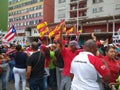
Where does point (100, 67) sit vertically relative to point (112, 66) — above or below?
above

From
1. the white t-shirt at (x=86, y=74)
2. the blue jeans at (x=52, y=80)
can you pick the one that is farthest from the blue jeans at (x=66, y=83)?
the white t-shirt at (x=86, y=74)

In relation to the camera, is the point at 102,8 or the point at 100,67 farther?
the point at 102,8

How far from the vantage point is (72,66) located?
5297 mm

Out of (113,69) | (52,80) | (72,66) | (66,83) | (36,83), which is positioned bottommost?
(52,80)

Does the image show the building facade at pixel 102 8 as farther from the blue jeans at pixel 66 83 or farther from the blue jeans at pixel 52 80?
the blue jeans at pixel 66 83

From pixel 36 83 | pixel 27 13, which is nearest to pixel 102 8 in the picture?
pixel 27 13

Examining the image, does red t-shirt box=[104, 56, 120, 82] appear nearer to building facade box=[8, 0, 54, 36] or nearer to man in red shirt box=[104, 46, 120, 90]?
Result: man in red shirt box=[104, 46, 120, 90]

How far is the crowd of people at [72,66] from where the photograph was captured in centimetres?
495

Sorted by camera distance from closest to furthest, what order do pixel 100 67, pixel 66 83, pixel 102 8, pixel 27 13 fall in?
pixel 100 67, pixel 66 83, pixel 102 8, pixel 27 13

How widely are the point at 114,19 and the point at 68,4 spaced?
21112mm

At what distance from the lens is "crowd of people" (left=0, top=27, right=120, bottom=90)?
4953 millimetres

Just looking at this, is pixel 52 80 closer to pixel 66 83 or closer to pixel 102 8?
pixel 66 83

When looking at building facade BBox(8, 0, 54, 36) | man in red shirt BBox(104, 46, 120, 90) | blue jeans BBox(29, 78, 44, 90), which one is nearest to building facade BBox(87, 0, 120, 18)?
building facade BBox(8, 0, 54, 36)

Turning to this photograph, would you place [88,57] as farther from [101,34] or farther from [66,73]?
[101,34]
